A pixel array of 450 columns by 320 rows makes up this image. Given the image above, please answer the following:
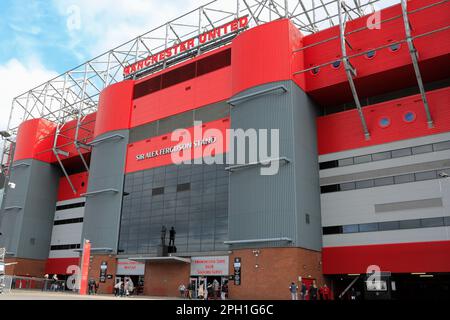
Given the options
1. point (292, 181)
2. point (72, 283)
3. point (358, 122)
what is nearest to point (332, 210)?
point (292, 181)

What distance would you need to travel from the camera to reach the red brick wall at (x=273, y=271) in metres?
34.2

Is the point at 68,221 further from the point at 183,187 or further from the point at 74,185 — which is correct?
the point at 183,187

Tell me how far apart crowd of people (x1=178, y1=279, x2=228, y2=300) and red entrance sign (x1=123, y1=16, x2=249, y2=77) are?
94.1 ft

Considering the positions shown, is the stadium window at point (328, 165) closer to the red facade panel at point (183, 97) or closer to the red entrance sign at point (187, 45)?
the red facade panel at point (183, 97)

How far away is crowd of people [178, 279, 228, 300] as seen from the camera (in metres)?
37.8

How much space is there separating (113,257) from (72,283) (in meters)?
14.0

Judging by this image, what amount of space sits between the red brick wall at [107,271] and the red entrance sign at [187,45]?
1011 inches

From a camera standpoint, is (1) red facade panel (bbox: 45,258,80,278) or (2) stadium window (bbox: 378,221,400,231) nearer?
(2) stadium window (bbox: 378,221,400,231)

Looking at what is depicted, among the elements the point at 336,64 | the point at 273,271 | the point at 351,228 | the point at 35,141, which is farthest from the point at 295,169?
the point at 35,141

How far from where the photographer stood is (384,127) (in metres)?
38.0

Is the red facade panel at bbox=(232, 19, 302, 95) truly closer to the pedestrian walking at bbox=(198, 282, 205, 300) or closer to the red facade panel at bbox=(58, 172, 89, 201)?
the pedestrian walking at bbox=(198, 282, 205, 300)

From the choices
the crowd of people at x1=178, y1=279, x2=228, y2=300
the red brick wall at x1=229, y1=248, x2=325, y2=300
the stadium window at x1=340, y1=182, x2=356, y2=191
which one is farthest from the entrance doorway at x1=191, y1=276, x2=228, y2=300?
the stadium window at x1=340, y1=182, x2=356, y2=191

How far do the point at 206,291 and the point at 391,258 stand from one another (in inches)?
675
